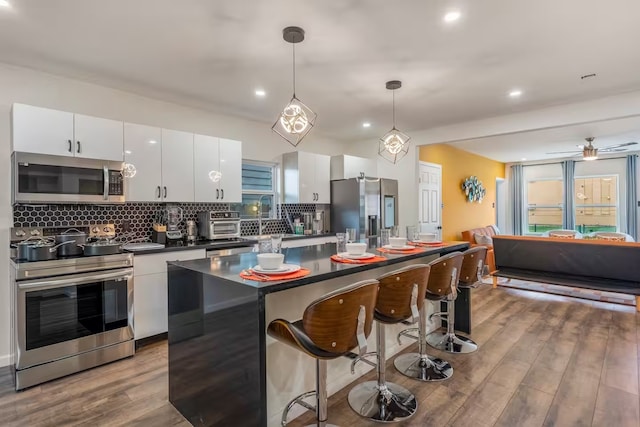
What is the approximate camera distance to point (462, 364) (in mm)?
2740

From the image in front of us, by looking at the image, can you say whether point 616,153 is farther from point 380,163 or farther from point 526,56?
point 526,56

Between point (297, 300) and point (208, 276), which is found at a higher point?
point (208, 276)

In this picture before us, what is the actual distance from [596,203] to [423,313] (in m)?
9.01

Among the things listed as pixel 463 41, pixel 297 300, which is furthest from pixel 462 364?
pixel 463 41

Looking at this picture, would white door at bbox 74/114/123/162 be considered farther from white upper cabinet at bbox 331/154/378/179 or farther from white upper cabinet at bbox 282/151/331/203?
white upper cabinet at bbox 331/154/378/179

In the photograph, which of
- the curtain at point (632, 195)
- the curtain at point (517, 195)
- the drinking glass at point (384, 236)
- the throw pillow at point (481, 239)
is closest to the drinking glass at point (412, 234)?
the drinking glass at point (384, 236)

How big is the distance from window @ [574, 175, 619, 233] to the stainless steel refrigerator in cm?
662

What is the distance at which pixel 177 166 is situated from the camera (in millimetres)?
3707

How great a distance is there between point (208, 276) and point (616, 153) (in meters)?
10.4

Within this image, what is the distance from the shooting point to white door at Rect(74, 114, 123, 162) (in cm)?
302

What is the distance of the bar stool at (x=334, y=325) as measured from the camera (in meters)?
1.52

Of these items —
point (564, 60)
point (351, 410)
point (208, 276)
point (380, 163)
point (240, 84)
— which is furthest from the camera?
point (380, 163)

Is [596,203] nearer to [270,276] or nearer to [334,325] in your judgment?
[334,325]

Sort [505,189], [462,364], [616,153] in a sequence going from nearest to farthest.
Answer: [462,364], [616,153], [505,189]
